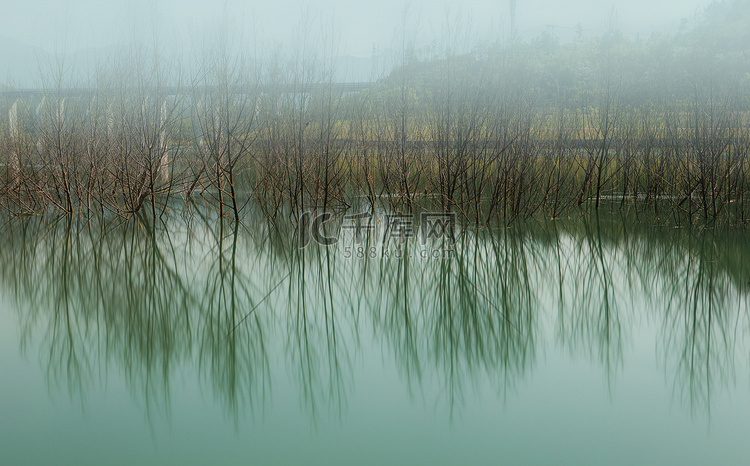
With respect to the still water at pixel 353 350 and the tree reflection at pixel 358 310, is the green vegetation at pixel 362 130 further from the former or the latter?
the still water at pixel 353 350

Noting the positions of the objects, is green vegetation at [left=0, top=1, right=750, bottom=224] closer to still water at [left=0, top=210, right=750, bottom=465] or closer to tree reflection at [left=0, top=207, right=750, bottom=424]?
tree reflection at [left=0, top=207, right=750, bottom=424]

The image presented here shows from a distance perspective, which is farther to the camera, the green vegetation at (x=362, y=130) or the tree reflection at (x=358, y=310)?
the green vegetation at (x=362, y=130)

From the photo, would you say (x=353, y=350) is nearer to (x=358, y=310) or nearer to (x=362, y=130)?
(x=358, y=310)

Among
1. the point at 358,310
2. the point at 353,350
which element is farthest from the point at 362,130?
the point at 353,350

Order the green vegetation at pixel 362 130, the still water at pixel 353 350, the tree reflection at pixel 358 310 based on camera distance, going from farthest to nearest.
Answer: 1. the green vegetation at pixel 362 130
2. the tree reflection at pixel 358 310
3. the still water at pixel 353 350

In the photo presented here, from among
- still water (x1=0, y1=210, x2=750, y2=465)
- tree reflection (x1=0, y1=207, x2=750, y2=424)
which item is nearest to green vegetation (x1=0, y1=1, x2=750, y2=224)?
tree reflection (x1=0, y1=207, x2=750, y2=424)

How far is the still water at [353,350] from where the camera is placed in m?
2.30

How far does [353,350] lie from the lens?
3.21 meters

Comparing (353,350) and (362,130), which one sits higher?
(362,130)

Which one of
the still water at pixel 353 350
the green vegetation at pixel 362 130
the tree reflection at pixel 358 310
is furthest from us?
the green vegetation at pixel 362 130

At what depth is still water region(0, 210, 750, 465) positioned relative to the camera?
2303mm

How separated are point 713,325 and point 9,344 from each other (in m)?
4.14

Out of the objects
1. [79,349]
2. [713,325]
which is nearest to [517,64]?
[713,325]

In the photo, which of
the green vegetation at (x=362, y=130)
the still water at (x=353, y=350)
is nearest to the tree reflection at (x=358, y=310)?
the still water at (x=353, y=350)
